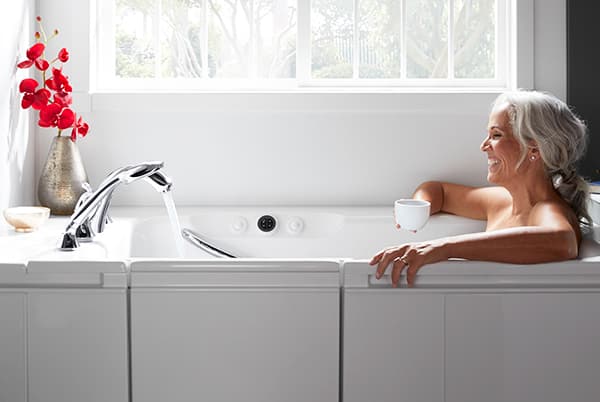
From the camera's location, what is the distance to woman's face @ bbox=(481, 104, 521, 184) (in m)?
2.47

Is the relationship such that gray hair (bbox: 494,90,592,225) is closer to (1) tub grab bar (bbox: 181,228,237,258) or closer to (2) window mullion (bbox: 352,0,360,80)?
(2) window mullion (bbox: 352,0,360,80)

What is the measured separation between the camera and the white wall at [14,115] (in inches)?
105

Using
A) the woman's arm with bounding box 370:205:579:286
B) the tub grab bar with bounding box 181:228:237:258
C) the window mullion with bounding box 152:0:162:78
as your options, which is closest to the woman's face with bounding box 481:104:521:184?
the woman's arm with bounding box 370:205:579:286

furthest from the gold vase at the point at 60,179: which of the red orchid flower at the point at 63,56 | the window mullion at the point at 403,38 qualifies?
the window mullion at the point at 403,38

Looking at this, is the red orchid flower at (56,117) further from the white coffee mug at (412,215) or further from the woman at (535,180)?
the woman at (535,180)

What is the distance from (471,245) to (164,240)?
1.22m

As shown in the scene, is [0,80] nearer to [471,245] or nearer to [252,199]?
[252,199]

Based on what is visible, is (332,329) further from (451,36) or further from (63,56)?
(451,36)

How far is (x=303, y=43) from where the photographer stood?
311 cm

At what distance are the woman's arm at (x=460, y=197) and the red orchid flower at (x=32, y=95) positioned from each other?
1355 millimetres

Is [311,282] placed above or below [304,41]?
below

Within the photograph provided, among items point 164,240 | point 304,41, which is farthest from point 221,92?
point 164,240

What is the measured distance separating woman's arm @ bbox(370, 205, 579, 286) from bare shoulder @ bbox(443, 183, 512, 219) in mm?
640

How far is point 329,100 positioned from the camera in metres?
3.00
